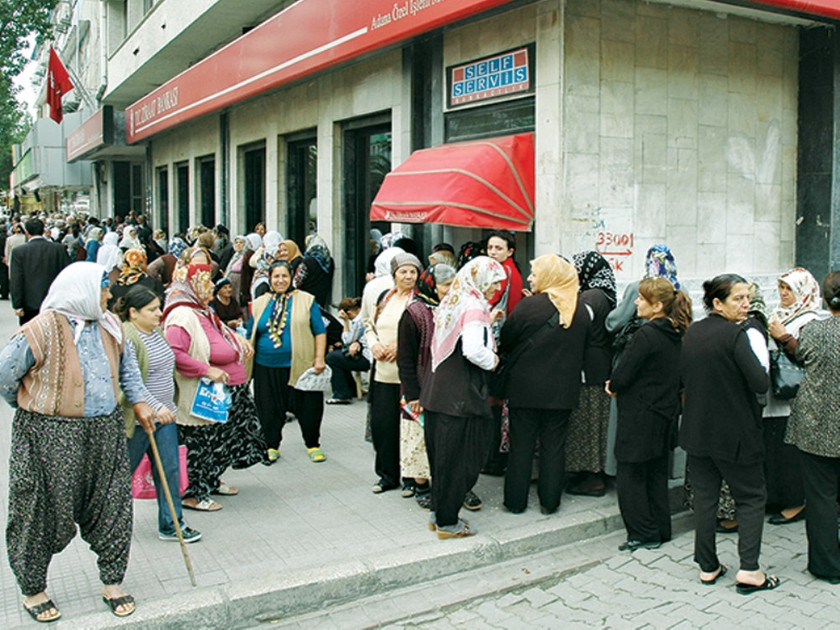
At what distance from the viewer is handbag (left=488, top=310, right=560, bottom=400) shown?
5.79m

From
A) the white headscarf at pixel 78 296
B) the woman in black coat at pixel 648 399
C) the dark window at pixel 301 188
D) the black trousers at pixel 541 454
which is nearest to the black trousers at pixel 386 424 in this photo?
the black trousers at pixel 541 454

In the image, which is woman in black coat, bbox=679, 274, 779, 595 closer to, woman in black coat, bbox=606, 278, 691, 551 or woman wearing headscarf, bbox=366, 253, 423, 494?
woman in black coat, bbox=606, 278, 691, 551

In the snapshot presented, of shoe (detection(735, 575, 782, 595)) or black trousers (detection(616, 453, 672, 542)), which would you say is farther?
black trousers (detection(616, 453, 672, 542))

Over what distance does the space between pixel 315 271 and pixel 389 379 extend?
4537 millimetres

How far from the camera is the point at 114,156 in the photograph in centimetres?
3022

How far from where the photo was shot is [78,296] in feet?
13.9

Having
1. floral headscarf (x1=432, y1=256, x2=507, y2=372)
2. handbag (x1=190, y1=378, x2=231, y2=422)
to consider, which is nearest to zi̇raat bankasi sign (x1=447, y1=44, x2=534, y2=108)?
floral headscarf (x1=432, y1=256, x2=507, y2=372)

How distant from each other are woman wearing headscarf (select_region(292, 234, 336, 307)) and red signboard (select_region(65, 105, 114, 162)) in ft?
47.1

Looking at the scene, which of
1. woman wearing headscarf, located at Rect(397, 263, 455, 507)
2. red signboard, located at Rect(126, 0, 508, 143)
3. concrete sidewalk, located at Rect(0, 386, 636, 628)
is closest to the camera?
concrete sidewalk, located at Rect(0, 386, 636, 628)

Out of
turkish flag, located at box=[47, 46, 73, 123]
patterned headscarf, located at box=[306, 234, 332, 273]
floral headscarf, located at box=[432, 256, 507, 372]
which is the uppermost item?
turkish flag, located at box=[47, 46, 73, 123]

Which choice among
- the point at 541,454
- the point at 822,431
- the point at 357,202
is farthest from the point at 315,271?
the point at 822,431

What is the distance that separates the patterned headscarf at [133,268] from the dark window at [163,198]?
52.0ft

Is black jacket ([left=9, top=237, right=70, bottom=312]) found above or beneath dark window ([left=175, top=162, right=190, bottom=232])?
beneath

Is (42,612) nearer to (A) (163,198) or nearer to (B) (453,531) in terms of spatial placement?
(B) (453,531)
